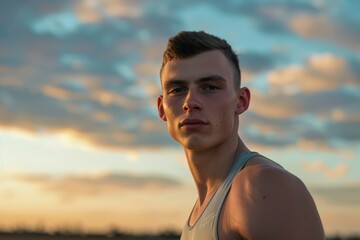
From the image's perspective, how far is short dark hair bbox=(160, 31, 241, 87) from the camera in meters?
6.16

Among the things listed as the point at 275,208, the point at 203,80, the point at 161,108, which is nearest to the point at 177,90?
the point at 203,80

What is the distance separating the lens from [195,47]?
20.2 ft

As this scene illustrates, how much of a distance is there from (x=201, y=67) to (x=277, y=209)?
55.7 inches

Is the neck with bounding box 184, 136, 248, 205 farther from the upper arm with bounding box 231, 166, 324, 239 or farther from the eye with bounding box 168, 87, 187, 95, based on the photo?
the upper arm with bounding box 231, 166, 324, 239

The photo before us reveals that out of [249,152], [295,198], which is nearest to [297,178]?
[295,198]

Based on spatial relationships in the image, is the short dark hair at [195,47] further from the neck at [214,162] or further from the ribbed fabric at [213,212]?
the ribbed fabric at [213,212]

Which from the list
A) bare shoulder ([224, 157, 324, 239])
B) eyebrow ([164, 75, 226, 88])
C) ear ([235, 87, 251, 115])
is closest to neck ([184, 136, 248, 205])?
ear ([235, 87, 251, 115])

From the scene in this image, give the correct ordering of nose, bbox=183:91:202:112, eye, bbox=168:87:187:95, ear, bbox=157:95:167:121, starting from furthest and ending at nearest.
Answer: ear, bbox=157:95:167:121
eye, bbox=168:87:187:95
nose, bbox=183:91:202:112

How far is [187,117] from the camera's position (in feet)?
19.6

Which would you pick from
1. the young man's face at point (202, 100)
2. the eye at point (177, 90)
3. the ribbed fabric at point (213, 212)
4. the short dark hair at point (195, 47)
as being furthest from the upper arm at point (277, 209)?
the short dark hair at point (195, 47)

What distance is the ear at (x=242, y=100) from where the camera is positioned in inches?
248

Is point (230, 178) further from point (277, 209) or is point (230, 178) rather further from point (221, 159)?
point (277, 209)

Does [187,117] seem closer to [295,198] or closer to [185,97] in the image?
[185,97]

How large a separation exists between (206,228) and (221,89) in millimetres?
1124
